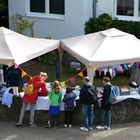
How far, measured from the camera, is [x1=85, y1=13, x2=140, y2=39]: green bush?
21.8 m

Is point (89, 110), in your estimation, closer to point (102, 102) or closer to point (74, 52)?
point (102, 102)

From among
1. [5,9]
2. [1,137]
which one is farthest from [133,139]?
[5,9]

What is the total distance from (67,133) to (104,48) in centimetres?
326

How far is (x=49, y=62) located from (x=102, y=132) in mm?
7880

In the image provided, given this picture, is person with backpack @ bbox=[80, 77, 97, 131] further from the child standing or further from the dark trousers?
the child standing

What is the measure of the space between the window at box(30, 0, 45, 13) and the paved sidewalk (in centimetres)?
964

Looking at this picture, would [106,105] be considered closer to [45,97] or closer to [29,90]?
[45,97]

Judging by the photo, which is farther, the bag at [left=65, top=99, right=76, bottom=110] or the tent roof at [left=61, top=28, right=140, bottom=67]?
the tent roof at [left=61, top=28, right=140, bottom=67]

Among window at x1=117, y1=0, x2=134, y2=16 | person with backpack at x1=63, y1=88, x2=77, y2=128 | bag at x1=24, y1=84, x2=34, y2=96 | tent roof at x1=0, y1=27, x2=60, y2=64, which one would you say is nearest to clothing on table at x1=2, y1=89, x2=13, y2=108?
bag at x1=24, y1=84, x2=34, y2=96

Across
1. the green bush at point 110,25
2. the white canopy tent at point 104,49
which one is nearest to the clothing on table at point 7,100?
the white canopy tent at point 104,49

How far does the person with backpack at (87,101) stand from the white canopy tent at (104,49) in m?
0.94

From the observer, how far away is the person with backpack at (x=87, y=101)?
49.3 ft

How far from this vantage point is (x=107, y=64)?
16.0 meters

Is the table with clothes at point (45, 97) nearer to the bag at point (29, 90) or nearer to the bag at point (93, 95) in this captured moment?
the bag at point (29, 90)
